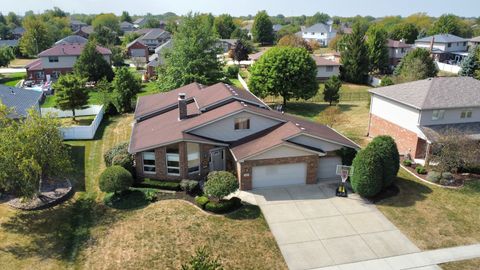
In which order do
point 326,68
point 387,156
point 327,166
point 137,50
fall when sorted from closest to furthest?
1. point 387,156
2. point 327,166
3. point 326,68
4. point 137,50

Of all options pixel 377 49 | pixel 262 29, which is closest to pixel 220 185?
pixel 377 49

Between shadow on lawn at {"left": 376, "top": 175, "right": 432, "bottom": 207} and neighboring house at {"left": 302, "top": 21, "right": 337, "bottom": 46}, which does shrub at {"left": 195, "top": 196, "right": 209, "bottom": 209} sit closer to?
shadow on lawn at {"left": 376, "top": 175, "right": 432, "bottom": 207}

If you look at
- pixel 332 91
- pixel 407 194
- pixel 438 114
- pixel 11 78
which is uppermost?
pixel 438 114

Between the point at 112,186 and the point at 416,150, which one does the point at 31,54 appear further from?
the point at 416,150

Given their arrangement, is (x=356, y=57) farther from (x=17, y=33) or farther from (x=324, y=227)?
(x=17, y=33)

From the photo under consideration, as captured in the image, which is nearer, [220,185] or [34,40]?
[220,185]

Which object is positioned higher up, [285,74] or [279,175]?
[285,74]

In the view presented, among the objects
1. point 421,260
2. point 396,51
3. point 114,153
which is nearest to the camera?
point 421,260

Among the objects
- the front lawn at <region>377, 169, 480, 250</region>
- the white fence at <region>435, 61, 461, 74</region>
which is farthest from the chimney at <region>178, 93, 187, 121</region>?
the white fence at <region>435, 61, 461, 74</region>
